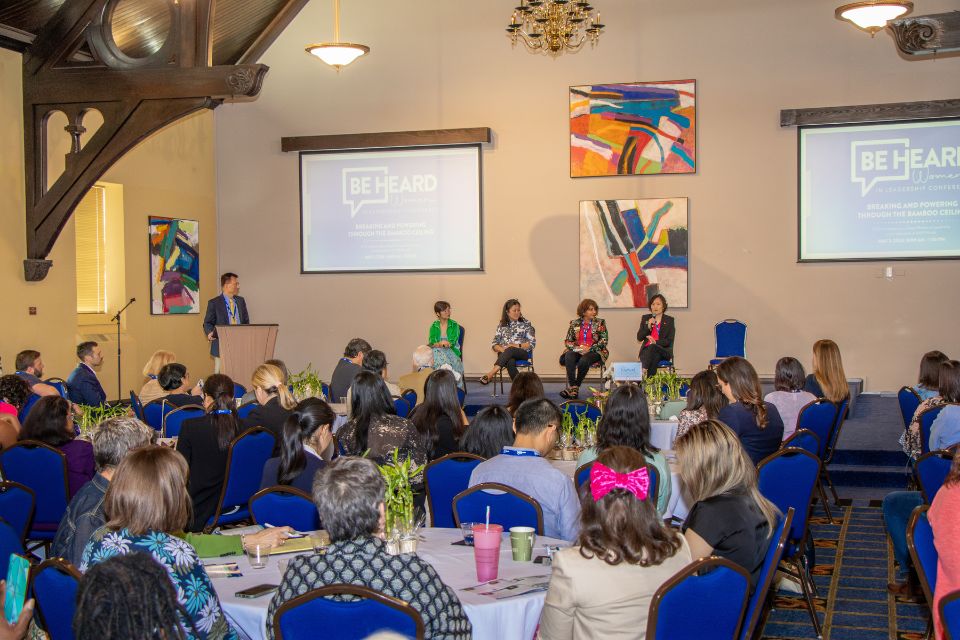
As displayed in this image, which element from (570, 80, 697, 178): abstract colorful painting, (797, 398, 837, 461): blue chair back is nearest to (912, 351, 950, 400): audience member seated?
(797, 398, 837, 461): blue chair back

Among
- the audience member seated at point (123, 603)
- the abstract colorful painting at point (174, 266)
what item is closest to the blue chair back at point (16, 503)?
the audience member seated at point (123, 603)

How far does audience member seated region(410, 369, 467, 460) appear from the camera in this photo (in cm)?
545

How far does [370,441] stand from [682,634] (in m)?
2.78

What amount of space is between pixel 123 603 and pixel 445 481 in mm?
2900

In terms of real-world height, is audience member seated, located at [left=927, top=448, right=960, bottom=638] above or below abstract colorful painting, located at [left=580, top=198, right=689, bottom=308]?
below

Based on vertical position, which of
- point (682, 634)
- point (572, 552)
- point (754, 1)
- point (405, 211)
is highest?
point (754, 1)

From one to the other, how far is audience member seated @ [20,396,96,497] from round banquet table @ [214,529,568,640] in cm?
227

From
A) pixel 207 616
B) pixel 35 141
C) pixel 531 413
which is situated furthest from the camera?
pixel 35 141

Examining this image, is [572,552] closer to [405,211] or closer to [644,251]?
[644,251]

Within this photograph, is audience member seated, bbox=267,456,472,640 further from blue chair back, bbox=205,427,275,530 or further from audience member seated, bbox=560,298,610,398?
audience member seated, bbox=560,298,610,398

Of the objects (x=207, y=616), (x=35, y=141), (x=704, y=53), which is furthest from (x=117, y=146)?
(x=207, y=616)

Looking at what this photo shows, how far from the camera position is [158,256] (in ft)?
41.1

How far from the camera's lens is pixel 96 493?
11.6ft

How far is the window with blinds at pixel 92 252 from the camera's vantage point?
11.6 meters
